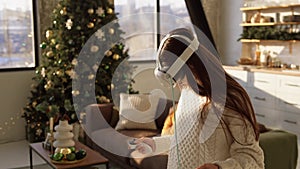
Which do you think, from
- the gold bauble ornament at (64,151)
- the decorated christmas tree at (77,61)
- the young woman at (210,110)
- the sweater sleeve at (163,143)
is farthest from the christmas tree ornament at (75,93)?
the young woman at (210,110)

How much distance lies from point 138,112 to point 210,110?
11.1ft

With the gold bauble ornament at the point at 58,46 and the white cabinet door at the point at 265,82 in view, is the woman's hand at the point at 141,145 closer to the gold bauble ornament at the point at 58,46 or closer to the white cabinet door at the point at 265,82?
the gold bauble ornament at the point at 58,46

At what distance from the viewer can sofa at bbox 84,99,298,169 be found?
3322mm

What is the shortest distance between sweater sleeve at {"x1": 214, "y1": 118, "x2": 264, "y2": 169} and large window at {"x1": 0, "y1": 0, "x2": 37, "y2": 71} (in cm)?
491

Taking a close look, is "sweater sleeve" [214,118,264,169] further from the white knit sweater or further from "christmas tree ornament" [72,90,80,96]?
"christmas tree ornament" [72,90,80,96]

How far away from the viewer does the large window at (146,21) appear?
6555 mm

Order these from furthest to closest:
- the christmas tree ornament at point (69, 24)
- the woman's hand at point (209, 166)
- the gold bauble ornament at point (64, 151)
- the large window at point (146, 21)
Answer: the large window at point (146, 21)
the christmas tree ornament at point (69, 24)
the gold bauble ornament at point (64, 151)
the woman's hand at point (209, 166)

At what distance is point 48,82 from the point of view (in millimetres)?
5242

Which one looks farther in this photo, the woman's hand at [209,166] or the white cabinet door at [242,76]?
the white cabinet door at [242,76]

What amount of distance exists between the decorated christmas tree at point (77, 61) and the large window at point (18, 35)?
45cm

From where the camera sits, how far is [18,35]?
5.73 metres

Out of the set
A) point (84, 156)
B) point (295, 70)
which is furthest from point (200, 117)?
point (295, 70)

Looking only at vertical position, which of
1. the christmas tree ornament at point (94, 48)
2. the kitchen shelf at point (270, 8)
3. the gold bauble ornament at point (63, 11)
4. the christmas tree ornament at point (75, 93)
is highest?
the kitchen shelf at point (270, 8)

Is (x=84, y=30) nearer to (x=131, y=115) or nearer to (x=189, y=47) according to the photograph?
(x=131, y=115)
